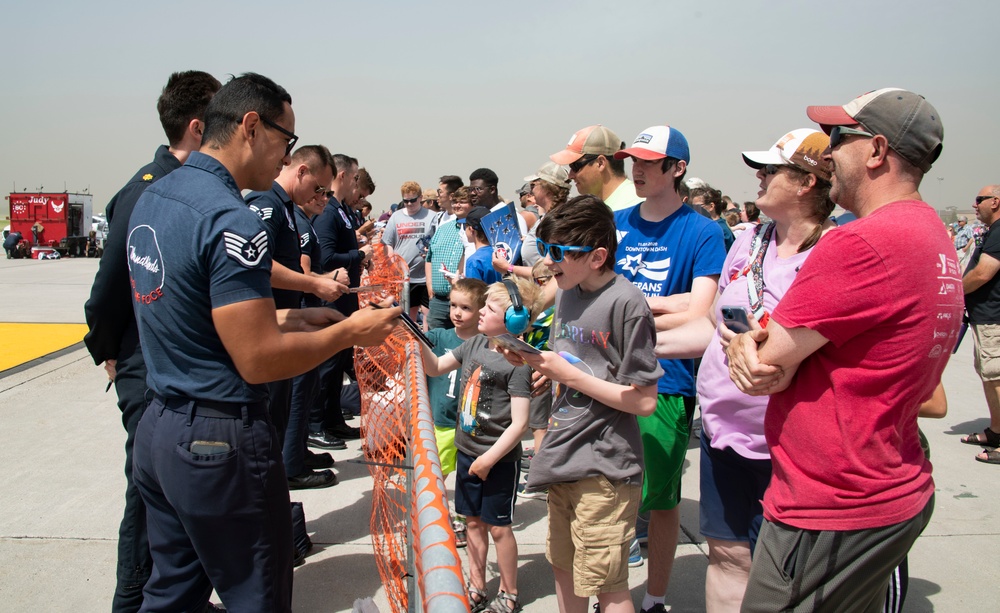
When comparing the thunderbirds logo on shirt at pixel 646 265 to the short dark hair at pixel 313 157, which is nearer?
the thunderbirds logo on shirt at pixel 646 265

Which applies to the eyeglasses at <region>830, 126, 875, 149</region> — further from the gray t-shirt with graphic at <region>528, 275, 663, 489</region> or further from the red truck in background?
the red truck in background

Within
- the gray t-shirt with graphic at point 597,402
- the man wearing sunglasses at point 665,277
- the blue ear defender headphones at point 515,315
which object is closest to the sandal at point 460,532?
the man wearing sunglasses at point 665,277

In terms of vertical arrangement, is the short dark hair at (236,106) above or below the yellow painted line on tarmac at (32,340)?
above

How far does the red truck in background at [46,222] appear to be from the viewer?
2767 cm

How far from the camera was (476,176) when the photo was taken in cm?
725

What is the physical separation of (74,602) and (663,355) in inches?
122

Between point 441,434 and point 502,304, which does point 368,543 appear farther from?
point 502,304

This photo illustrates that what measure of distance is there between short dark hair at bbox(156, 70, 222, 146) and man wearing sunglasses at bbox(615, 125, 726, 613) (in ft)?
6.58

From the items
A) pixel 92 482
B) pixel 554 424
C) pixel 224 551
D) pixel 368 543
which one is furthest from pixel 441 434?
pixel 92 482

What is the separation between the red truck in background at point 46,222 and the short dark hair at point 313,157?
28141mm

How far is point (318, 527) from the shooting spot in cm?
428

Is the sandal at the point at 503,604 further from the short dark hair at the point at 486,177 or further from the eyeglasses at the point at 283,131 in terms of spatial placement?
the short dark hair at the point at 486,177

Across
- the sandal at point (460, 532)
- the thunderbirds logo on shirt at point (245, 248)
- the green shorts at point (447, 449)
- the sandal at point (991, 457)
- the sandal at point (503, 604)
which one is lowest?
the sandal at point (460, 532)

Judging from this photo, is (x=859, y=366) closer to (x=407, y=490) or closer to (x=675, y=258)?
(x=407, y=490)
